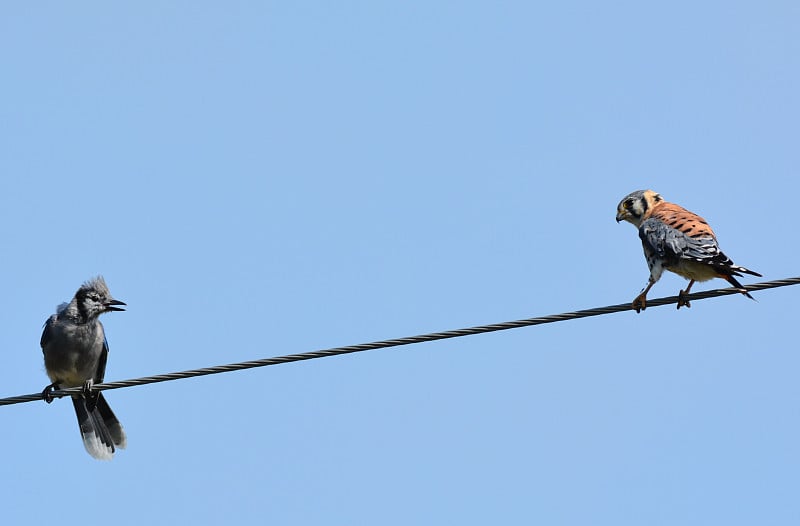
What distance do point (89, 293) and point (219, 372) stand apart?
411cm

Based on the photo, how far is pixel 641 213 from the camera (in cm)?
1145

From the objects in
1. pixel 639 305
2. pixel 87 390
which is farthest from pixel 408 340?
pixel 87 390

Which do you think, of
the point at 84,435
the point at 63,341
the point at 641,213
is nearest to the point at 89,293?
the point at 63,341

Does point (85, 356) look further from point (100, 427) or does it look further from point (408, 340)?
point (408, 340)

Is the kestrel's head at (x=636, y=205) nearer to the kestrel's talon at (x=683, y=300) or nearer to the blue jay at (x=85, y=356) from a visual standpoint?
the kestrel's talon at (x=683, y=300)

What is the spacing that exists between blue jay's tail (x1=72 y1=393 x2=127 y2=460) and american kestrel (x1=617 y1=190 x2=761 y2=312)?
5.01m

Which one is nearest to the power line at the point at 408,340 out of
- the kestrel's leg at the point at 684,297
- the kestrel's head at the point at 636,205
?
the kestrel's leg at the point at 684,297

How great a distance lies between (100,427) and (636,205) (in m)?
5.47

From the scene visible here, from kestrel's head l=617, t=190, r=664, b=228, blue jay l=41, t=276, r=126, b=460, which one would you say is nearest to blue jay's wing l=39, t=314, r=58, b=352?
blue jay l=41, t=276, r=126, b=460

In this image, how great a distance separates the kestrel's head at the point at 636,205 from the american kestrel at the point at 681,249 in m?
0.17

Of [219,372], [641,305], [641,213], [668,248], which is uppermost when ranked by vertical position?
[641,213]

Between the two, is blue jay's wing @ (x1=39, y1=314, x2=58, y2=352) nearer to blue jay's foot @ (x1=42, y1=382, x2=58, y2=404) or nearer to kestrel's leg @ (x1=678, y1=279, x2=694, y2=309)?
blue jay's foot @ (x1=42, y1=382, x2=58, y2=404)

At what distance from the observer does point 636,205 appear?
1152cm

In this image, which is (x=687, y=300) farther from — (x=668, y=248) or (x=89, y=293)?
(x=89, y=293)
